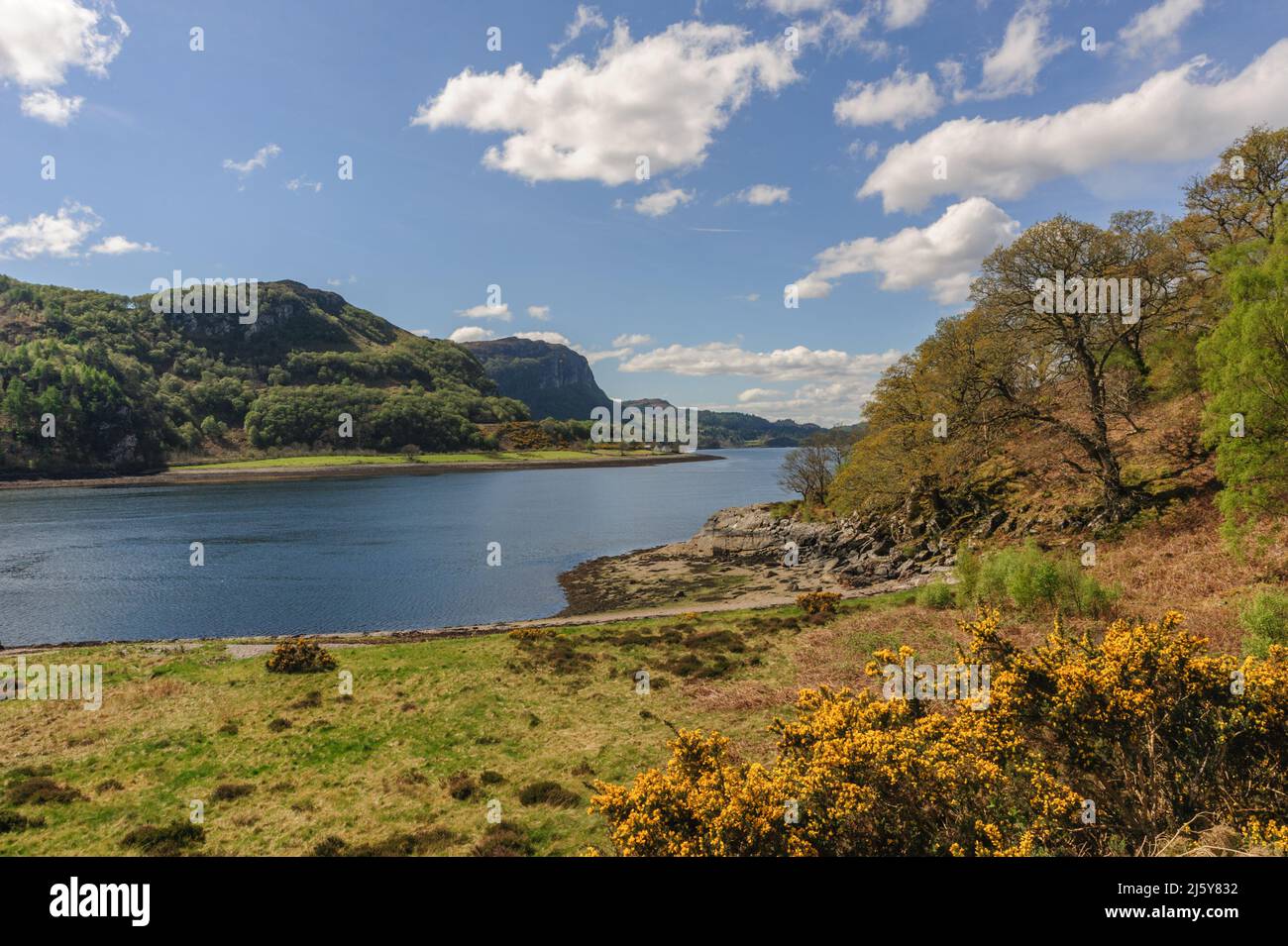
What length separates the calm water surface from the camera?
4641cm

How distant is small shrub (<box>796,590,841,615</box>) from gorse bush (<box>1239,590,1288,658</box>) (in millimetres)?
18529

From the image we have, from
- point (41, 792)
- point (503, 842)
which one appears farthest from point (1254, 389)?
point (41, 792)

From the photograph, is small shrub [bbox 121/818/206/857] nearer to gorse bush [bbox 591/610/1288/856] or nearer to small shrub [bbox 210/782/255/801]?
small shrub [bbox 210/782/255/801]

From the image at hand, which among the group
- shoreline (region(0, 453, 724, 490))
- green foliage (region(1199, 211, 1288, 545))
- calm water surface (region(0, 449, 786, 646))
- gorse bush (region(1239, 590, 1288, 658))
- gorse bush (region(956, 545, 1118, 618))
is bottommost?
calm water surface (region(0, 449, 786, 646))

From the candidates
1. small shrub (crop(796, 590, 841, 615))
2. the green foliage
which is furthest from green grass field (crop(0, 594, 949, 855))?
the green foliage

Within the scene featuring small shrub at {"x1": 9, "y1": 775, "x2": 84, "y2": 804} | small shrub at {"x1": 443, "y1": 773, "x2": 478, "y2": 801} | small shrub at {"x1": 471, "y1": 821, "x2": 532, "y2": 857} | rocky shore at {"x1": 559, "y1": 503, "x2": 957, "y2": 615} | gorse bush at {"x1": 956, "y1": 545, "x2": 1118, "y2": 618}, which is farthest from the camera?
rocky shore at {"x1": 559, "y1": 503, "x2": 957, "y2": 615}

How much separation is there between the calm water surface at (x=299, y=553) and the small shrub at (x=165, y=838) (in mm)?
30142

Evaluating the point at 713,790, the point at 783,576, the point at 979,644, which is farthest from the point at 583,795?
the point at 783,576

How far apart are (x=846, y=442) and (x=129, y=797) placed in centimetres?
7515

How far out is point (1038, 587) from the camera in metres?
24.5

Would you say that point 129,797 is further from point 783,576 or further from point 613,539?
point 613,539

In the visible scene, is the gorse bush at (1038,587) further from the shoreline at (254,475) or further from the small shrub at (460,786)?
the shoreline at (254,475)

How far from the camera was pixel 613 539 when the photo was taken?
81.4m

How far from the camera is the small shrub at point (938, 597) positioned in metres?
29.9
